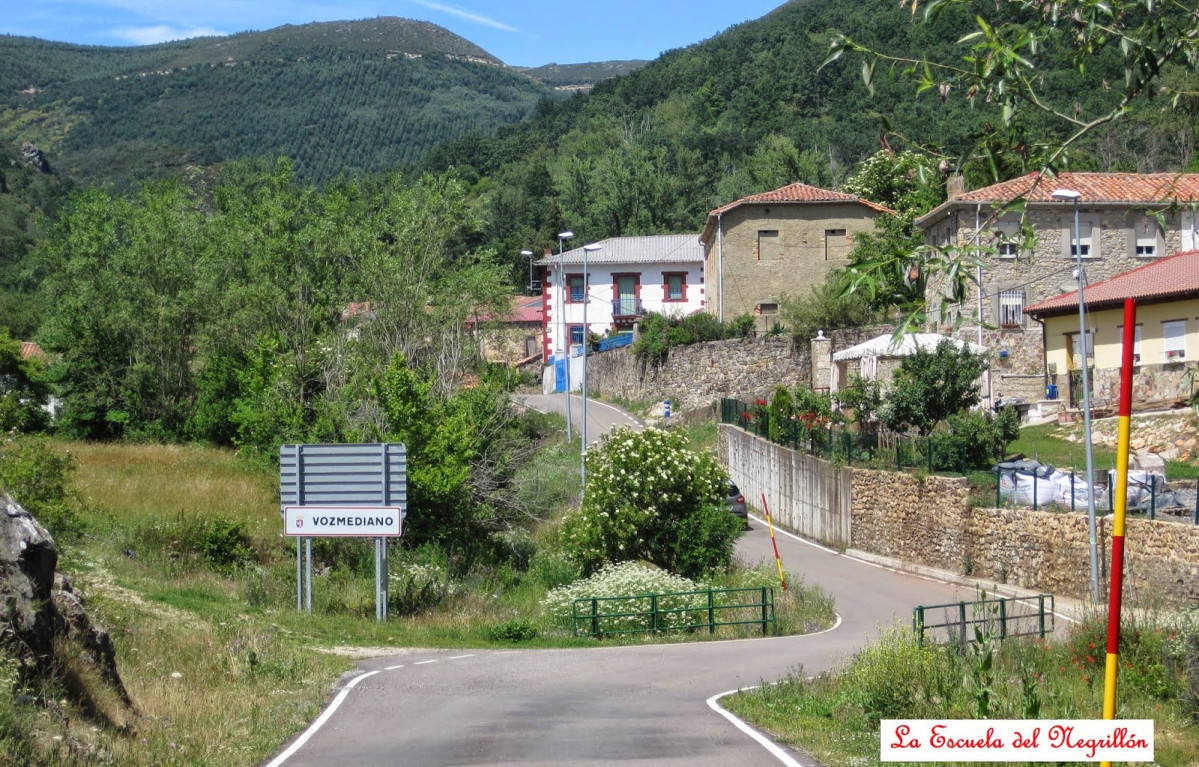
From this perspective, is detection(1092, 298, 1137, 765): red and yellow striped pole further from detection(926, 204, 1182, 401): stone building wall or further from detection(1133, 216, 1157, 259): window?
detection(1133, 216, 1157, 259): window

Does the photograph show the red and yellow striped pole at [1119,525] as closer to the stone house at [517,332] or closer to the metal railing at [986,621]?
the metal railing at [986,621]

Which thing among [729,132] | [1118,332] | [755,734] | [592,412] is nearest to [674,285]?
[592,412]

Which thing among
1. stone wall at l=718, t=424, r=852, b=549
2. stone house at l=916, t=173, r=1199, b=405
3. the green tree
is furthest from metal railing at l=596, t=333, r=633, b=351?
the green tree

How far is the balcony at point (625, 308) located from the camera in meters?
75.9

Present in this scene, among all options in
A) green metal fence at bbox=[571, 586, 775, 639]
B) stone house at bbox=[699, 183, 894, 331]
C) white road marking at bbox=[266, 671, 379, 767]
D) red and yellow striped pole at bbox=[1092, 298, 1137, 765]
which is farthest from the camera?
stone house at bbox=[699, 183, 894, 331]

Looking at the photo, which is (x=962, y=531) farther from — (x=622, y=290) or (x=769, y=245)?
(x=622, y=290)

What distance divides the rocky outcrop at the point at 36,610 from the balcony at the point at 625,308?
64199 millimetres

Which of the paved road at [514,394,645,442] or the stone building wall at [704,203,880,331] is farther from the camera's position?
the stone building wall at [704,203,880,331]

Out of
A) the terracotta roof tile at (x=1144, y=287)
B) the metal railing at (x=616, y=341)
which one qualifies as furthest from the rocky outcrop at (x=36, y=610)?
the metal railing at (x=616, y=341)

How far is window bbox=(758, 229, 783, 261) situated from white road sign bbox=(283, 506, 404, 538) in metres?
39.2

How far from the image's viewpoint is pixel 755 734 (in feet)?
41.7

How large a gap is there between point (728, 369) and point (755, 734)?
4170 centimetres

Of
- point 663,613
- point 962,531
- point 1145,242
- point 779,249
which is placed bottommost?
point 663,613

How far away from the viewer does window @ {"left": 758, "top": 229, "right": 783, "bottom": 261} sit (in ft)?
198
